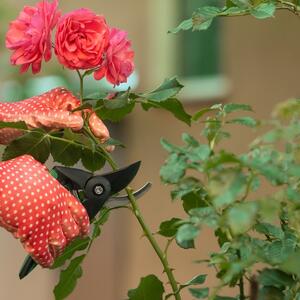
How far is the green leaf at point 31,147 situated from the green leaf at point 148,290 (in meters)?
0.25

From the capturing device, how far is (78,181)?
153cm

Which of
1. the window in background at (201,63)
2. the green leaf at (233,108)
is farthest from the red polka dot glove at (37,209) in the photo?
the window in background at (201,63)

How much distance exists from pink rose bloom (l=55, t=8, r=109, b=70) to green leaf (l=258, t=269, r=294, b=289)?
442mm

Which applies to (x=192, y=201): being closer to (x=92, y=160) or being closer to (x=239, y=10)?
(x=92, y=160)

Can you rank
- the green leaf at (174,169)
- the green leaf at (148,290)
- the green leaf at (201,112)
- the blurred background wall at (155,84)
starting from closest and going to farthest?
the green leaf at (174,169)
the green leaf at (201,112)
the green leaf at (148,290)
the blurred background wall at (155,84)

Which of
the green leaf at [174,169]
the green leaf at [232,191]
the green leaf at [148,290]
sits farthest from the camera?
the green leaf at [148,290]

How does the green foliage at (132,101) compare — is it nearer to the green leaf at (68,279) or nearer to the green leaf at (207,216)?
the green leaf at (68,279)

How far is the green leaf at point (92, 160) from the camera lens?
1565 mm

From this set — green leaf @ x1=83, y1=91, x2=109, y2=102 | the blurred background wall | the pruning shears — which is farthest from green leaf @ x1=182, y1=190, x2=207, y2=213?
the blurred background wall

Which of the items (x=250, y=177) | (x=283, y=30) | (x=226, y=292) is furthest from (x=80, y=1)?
(x=250, y=177)

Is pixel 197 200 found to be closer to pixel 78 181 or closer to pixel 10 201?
pixel 78 181

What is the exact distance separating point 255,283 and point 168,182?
161 mm

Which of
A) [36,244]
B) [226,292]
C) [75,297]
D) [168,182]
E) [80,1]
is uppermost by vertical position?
[168,182]

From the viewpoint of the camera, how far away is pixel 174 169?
1.21 meters
